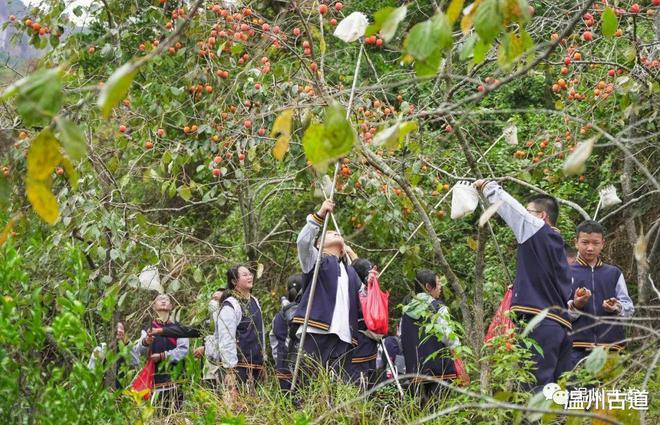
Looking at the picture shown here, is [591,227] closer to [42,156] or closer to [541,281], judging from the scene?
[541,281]

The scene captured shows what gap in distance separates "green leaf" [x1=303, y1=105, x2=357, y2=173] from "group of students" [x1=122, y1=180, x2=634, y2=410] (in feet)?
8.58

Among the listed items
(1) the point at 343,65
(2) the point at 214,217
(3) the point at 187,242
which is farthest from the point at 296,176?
(2) the point at 214,217

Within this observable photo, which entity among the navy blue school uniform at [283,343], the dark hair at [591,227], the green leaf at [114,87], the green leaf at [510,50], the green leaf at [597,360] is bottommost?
the navy blue school uniform at [283,343]

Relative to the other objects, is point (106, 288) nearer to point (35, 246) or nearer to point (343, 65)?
point (35, 246)

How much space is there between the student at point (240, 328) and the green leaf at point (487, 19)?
439 cm

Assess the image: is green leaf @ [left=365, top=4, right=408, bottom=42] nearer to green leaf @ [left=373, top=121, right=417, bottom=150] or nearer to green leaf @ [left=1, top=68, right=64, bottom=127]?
green leaf @ [left=373, top=121, right=417, bottom=150]

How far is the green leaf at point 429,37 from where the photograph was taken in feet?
7.06

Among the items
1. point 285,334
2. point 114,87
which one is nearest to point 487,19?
point 114,87

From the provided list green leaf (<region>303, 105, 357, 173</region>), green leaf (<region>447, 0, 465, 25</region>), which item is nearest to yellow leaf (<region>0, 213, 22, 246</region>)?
green leaf (<region>303, 105, 357, 173</region>)

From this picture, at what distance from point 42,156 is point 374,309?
4391 millimetres

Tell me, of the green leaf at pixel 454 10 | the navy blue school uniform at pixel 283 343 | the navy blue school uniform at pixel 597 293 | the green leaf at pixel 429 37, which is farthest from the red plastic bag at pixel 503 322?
the green leaf at pixel 429 37

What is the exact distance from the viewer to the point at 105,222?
19.8ft

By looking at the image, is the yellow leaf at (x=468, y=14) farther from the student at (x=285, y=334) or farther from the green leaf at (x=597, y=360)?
the student at (x=285, y=334)

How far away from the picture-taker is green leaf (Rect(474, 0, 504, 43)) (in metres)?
2.26
